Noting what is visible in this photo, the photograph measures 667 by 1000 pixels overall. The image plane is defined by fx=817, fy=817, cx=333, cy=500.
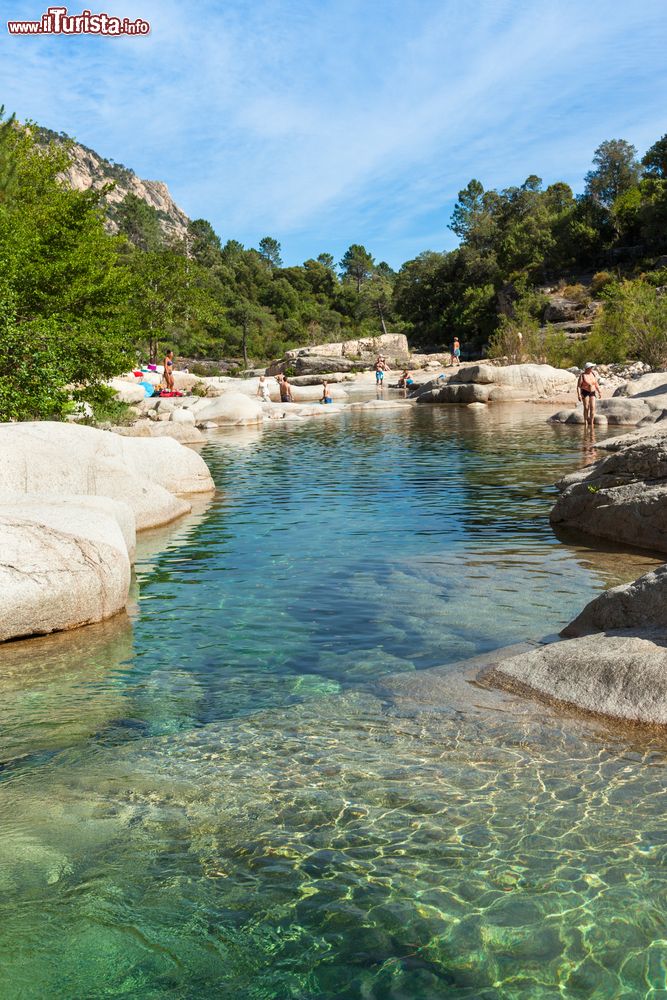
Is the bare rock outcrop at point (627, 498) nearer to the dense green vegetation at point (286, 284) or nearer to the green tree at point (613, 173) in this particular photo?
the dense green vegetation at point (286, 284)

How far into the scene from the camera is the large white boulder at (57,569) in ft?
Answer: 25.1

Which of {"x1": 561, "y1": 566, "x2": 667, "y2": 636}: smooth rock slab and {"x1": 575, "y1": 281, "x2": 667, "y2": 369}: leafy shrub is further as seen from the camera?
{"x1": 575, "y1": 281, "x2": 667, "y2": 369}: leafy shrub

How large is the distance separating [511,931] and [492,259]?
86206mm

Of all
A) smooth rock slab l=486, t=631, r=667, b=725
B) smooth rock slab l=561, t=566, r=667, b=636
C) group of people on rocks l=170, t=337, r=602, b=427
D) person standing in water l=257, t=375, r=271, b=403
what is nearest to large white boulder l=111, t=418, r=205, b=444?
group of people on rocks l=170, t=337, r=602, b=427

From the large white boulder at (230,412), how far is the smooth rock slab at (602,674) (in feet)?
→ 96.2

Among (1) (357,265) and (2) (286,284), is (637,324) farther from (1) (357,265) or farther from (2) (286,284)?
(1) (357,265)

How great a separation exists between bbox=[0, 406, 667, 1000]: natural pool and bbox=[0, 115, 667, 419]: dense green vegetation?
8412 mm

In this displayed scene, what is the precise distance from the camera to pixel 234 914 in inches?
145

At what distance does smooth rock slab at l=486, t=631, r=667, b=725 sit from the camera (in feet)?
17.2

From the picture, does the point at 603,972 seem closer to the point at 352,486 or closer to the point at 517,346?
the point at 352,486

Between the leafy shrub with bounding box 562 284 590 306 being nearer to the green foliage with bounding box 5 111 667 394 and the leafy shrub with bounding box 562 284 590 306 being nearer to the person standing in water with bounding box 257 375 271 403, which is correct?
the green foliage with bounding box 5 111 667 394

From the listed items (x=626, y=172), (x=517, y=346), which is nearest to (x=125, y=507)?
(x=517, y=346)

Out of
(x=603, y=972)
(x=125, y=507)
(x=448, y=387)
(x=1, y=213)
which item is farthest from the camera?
(x=448, y=387)

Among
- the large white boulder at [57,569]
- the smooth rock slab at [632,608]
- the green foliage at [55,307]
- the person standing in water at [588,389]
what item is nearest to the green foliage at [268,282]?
the green foliage at [55,307]
